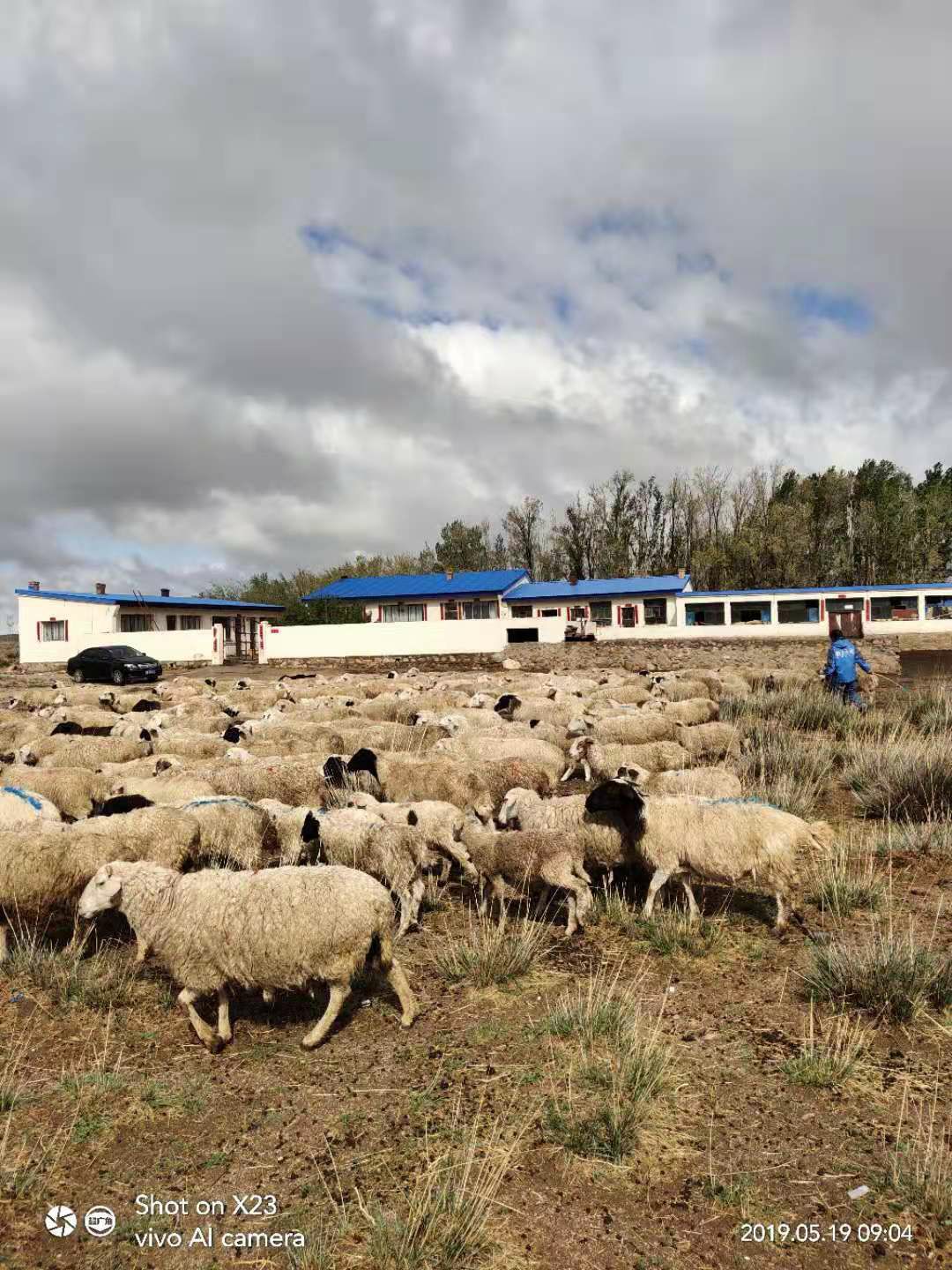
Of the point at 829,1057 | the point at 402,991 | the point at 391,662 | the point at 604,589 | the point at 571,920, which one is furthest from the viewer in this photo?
the point at 604,589

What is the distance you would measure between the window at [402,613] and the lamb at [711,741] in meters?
43.4

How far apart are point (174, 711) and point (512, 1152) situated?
574 inches

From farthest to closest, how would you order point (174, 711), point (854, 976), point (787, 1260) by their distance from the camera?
point (174, 711) < point (854, 976) < point (787, 1260)

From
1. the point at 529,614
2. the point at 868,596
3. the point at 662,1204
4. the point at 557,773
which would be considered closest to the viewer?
the point at 662,1204

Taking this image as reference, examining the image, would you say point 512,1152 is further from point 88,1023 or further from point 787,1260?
point 88,1023

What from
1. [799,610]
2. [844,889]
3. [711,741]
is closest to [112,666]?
[711,741]

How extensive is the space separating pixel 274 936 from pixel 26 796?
197 inches

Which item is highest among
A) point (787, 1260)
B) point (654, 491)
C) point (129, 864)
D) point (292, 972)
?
point (654, 491)

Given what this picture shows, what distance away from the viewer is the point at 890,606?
165 feet

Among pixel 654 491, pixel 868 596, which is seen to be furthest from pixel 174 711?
pixel 654 491

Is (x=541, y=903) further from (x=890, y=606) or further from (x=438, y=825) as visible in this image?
(x=890, y=606)

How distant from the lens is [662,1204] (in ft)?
11.5

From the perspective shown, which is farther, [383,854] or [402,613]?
[402,613]

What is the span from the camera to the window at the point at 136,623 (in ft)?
159
